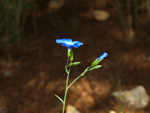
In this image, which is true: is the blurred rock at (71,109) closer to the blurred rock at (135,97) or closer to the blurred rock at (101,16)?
the blurred rock at (135,97)

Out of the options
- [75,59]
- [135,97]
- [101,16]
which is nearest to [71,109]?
[135,97]

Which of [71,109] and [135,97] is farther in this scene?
[135,97]

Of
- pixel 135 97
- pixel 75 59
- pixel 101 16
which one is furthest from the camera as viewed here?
pixel 101 16

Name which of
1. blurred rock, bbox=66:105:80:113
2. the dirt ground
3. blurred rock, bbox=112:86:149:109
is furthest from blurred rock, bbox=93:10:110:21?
blurred rock, bbox=66:105:80:113

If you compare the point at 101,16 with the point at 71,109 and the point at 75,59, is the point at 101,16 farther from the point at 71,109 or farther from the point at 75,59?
the point at 71,109

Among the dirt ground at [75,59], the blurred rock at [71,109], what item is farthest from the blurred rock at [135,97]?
the blurred rock at [71,109]

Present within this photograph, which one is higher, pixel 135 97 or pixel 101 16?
pixel 101 16

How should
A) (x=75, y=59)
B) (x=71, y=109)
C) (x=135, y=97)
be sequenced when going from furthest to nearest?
(x=75, y=59) < (x=135, y=97) < (x=71, y=109)
